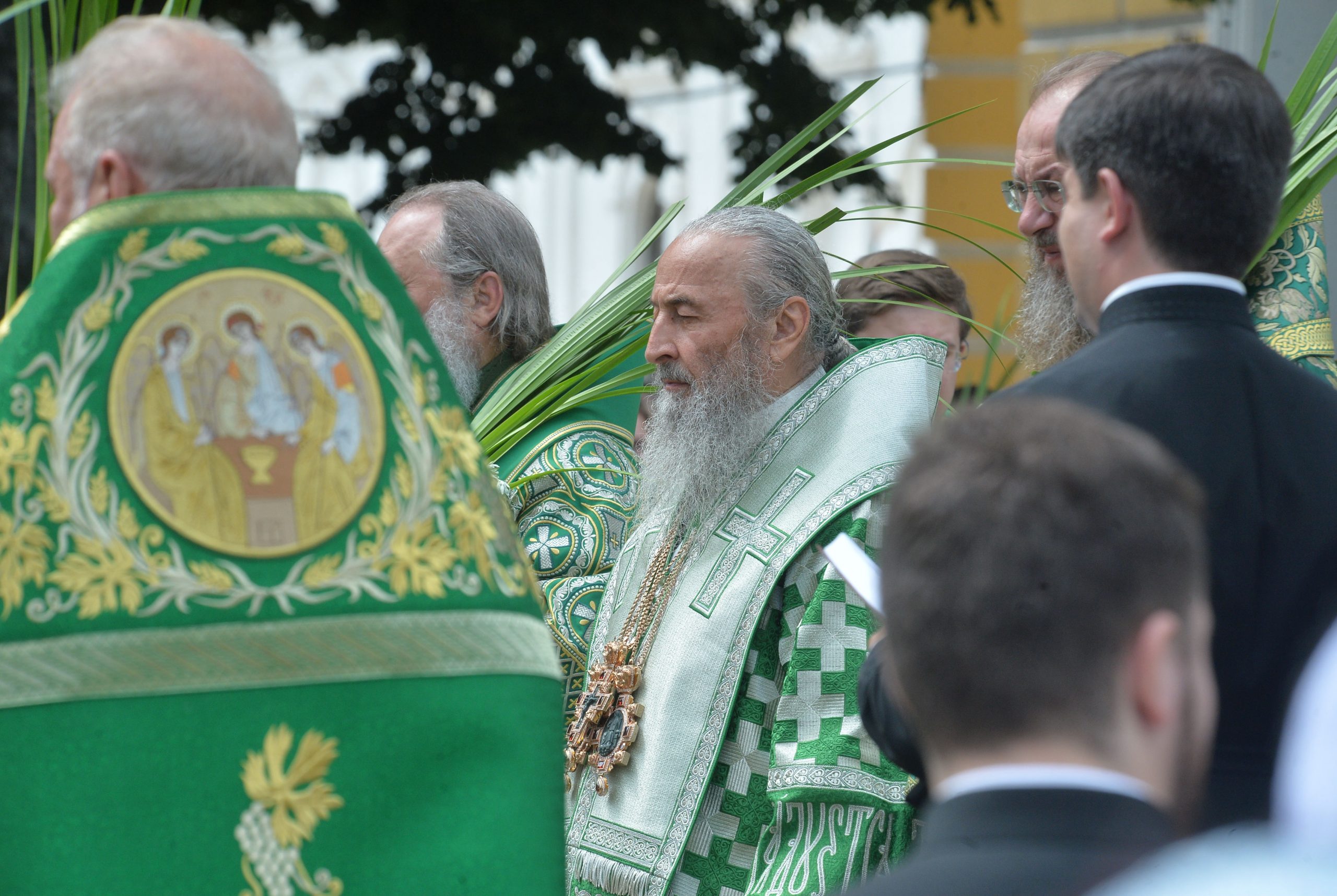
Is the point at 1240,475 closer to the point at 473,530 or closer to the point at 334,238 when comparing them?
the point at 473,530

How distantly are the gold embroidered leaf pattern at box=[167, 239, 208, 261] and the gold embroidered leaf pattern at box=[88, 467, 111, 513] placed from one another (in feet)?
0.92

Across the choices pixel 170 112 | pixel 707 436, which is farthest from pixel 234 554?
pixel 707 436

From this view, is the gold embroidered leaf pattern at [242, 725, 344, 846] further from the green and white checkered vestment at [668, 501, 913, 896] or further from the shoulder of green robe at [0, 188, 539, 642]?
the green and white checkered vestment at [668, 501, 913, 896]

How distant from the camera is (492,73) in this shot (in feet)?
32.2

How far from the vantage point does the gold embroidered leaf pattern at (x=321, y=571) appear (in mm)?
2125

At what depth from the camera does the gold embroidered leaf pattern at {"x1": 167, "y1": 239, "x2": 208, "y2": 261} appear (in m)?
2.13

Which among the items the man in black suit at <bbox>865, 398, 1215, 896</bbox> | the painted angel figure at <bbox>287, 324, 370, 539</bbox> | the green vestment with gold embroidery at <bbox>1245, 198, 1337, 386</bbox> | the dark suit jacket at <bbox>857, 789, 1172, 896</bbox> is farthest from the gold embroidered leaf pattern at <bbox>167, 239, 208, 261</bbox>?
the green vestment with gold embroidery at <bbox>1245, 198, 1337, 386</bbox>

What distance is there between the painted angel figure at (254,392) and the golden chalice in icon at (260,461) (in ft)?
0.05

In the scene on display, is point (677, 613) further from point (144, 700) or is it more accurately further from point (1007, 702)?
point (1007, 702)

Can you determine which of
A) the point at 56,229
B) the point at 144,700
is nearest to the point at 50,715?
the point at 144,700

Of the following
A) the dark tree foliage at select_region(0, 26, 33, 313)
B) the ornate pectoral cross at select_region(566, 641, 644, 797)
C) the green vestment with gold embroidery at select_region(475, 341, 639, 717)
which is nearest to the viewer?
the ornate pectoral cross at select_region(566, 641, 644, 797)

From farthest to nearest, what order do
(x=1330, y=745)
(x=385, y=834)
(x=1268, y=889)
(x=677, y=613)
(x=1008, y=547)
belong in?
(x=677, y=613), (x=385, y=834), (x=1008, y=547), (x=1330, y=745), (x=1268, y=889)

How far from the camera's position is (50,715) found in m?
2.02

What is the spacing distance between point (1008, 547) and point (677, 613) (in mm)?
2042
